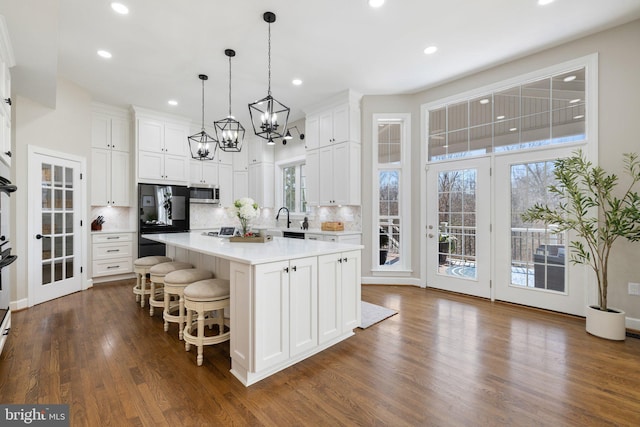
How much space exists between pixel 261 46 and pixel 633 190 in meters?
4.31

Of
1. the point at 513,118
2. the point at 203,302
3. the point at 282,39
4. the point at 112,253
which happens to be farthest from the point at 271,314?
the point at 112,253

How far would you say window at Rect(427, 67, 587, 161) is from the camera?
3.46 meters

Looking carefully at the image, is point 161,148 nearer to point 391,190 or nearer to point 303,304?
point 391,190

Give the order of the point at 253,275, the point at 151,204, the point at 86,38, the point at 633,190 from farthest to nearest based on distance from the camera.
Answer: the point at 151,204, the point at 86,38, the point at 633,190, the point at 253,275

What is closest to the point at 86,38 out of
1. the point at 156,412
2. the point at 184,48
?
the point at 184,48

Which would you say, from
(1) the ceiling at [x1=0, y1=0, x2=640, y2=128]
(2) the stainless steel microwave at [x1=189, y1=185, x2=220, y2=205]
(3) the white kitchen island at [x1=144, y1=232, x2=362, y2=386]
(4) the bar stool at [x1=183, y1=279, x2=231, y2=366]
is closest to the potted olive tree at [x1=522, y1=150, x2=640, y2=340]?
(1) the ceiling at [x1=0, y1=0, x2=640, y2=128]

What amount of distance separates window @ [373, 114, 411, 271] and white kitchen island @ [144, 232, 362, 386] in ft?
7.80

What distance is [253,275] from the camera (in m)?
2.05

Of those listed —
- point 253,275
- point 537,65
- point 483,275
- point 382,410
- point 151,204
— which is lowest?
point 382,410

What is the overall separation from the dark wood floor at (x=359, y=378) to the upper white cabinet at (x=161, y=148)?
9.98 ft

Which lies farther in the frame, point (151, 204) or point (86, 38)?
point (151, 204)

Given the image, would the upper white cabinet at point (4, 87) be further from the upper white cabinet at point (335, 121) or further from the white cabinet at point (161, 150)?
the upper white cabinet at point (335, 121)

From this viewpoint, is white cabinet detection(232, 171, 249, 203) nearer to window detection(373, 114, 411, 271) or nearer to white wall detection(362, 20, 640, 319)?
window detection(373, 114, 411, 271)

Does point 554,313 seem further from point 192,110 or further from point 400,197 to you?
point 192,110
